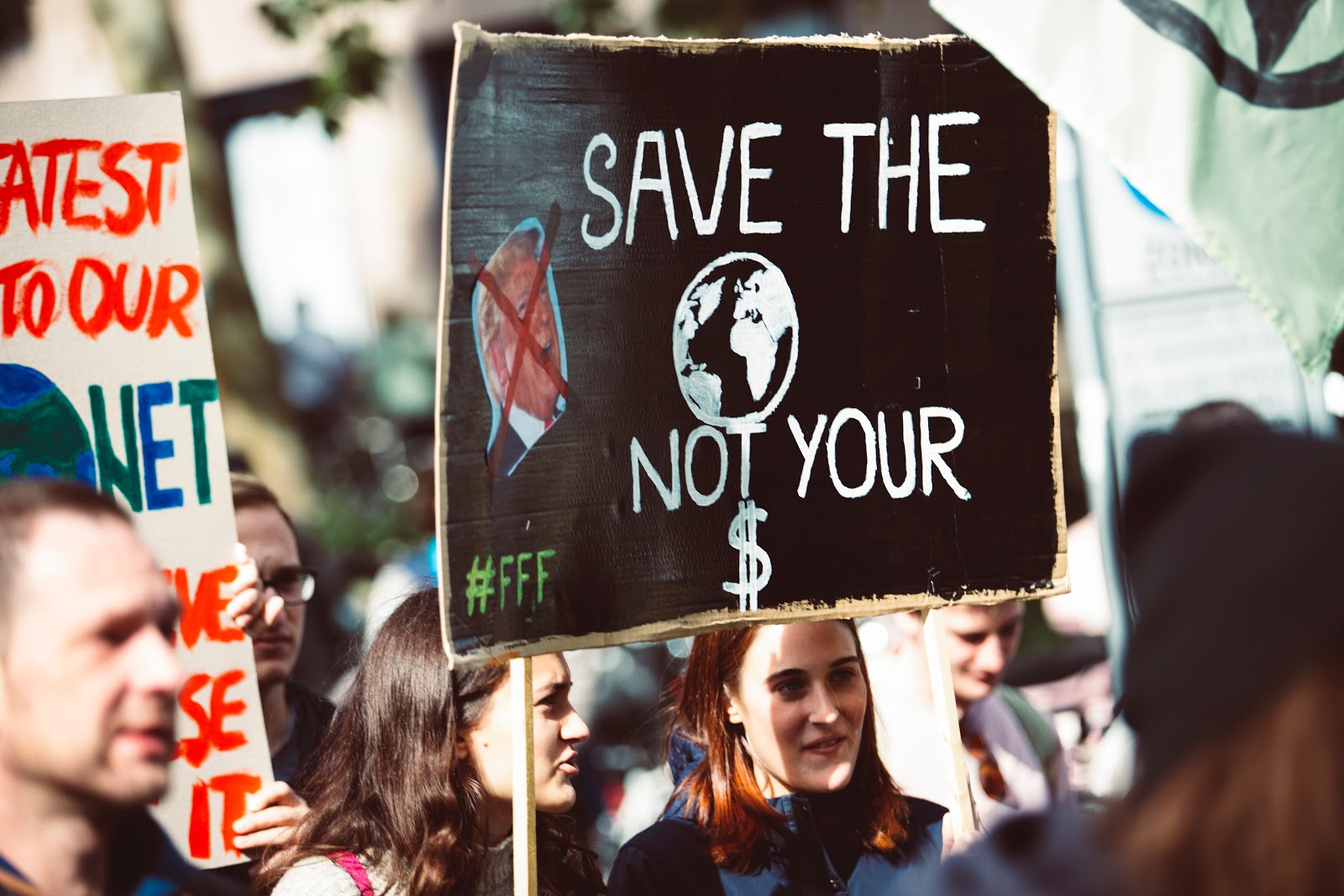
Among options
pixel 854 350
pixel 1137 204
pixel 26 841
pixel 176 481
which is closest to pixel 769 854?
pixel 854 350

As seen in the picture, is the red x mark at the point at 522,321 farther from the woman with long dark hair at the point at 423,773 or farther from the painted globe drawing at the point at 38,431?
the painted globe drawing at the point at 38,431

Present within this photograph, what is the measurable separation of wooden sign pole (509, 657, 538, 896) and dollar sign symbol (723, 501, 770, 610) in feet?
1.32

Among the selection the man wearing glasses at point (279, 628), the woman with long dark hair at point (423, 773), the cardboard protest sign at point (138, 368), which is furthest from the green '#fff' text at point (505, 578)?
the man wearing glasses at point (279, 628)

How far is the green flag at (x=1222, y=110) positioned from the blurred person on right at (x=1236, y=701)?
1607 millimetres

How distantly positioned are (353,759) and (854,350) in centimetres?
117

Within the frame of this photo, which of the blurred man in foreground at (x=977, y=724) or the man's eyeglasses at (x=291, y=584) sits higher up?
the man's eyeglasses at (x=291, y=584)

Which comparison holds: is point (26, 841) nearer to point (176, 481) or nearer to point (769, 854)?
point (176, 481)

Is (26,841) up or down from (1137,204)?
down

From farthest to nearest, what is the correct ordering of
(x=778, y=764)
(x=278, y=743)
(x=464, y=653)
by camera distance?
(x=278, y=743) → (x=778, y=764) → (x=464, y=653)

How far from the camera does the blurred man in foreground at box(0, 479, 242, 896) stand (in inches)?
57.1

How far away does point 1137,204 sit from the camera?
553cm

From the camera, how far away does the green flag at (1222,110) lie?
8.45 feet

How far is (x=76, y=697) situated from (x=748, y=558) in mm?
1299

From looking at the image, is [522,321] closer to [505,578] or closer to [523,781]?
[505,578]
